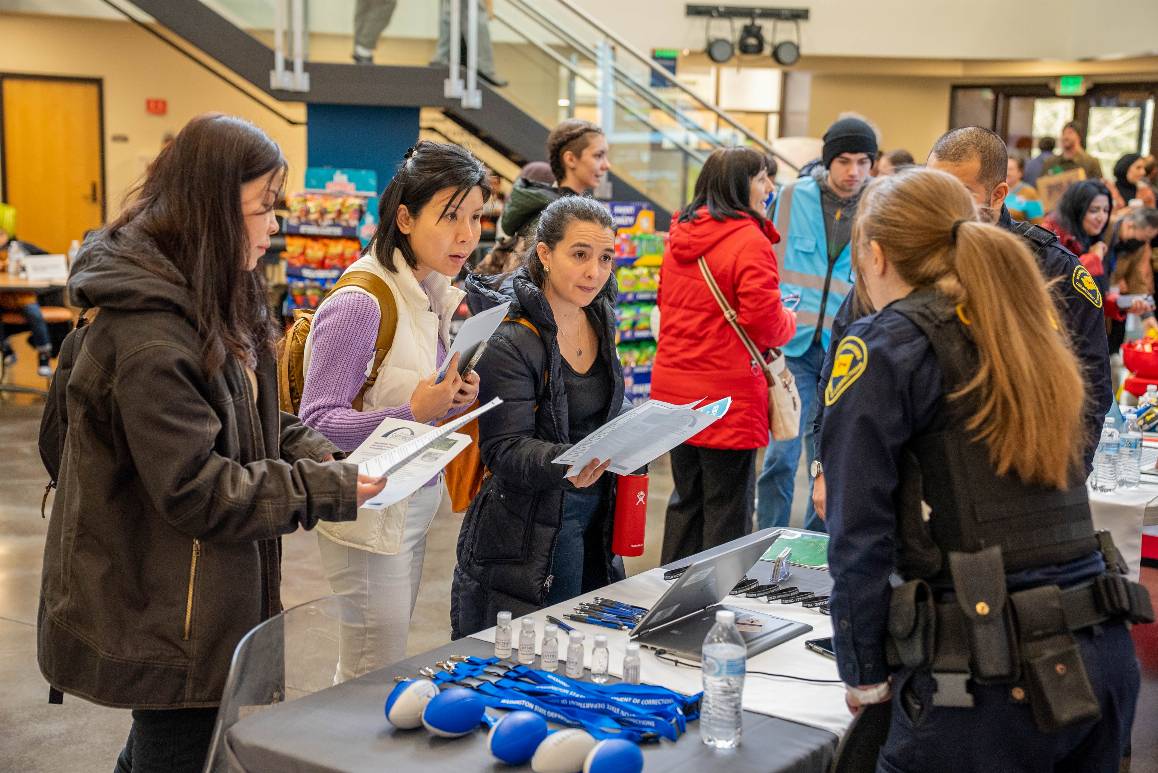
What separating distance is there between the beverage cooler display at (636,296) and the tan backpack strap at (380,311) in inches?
191

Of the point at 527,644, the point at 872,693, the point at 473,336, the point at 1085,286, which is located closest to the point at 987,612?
the point at 872,693

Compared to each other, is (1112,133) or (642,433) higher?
(1112,133)

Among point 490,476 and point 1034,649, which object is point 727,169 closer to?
point 490,476

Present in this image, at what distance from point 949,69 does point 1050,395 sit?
49.7ft

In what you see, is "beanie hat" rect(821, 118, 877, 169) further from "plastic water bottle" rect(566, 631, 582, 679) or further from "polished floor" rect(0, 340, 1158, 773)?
"plastic water bottle" rect(566, 631, 582, 679)

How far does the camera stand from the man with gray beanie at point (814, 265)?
16.2 ft

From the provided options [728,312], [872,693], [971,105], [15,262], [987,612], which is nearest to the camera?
[987,612]

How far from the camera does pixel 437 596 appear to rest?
5008 mm

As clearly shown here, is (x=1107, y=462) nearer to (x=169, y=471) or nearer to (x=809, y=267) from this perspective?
(x=809, y=267)

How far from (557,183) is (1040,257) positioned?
8.04 feet

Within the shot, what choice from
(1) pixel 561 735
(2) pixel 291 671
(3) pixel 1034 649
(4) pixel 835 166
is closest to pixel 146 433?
(2) pixel 291 671

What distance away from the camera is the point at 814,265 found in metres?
5.06

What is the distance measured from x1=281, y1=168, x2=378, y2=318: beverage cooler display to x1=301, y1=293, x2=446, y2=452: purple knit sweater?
201 inches

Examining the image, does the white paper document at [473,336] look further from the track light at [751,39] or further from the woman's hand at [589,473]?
the track light at [751,39]
